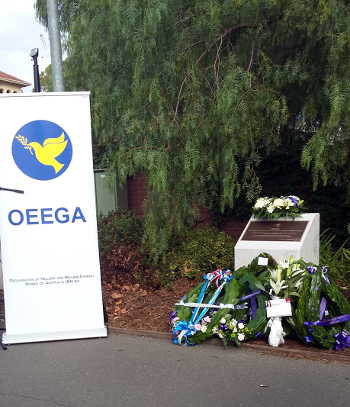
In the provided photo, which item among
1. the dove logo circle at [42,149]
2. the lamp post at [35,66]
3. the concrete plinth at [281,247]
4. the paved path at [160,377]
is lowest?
the paved path at [160,377]

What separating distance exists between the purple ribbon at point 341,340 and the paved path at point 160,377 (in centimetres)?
28

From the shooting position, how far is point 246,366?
174 inches

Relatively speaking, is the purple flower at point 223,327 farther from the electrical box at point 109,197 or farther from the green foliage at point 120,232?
the electrical box at point 109,197

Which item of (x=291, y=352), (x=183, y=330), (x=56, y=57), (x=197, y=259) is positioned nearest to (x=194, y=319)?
(x=183, y=330)

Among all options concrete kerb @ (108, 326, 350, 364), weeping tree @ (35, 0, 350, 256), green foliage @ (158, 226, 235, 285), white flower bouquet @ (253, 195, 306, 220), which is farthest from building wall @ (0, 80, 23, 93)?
concrete kerb @ (108, 326, 350, 364)

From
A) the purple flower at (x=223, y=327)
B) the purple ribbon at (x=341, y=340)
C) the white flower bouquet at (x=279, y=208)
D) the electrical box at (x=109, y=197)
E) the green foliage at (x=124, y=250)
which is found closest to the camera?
the purple ribbon at (x=341, y=340)

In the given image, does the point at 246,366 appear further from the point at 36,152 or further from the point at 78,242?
the point at 36,152

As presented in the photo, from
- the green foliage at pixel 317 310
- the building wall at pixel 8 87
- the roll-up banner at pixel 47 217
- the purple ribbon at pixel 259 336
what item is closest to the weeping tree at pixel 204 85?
the roll-up banner at pixel 47 217

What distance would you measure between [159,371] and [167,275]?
243cm

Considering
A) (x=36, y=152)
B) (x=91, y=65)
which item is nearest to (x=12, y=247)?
(x=36, y=152)

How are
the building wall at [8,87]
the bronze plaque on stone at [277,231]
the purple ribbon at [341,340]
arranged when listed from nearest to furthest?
the purple ribbon at [341,340], the bronze plaque on stone at [277,231], the building wall at [8,87]

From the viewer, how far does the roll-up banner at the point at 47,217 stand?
5066 mm

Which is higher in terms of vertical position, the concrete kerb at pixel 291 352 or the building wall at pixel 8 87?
the building wall at pixel 8 87

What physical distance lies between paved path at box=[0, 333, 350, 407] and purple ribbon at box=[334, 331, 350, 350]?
28cm
